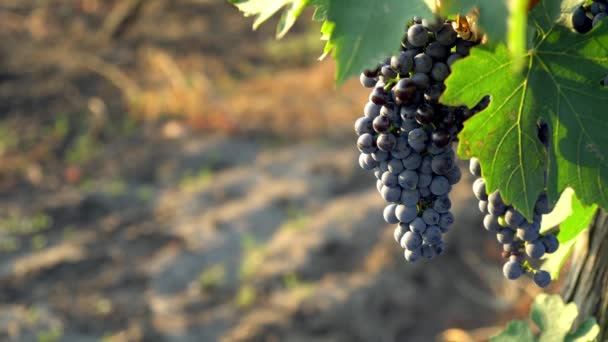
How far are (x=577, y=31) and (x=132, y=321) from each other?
4.11 metres

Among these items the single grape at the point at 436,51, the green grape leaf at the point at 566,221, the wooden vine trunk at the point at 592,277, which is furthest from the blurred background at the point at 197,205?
the single grape at the point at 436,51

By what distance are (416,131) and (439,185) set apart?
0.33 feet

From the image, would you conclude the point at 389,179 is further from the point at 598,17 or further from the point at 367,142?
the point at 598,17

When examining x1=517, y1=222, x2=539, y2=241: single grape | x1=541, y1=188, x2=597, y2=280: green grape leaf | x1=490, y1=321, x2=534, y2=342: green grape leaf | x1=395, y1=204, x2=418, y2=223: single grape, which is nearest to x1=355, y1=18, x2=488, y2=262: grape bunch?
x1=395, y1=204, x2=418, y2=223: single grape

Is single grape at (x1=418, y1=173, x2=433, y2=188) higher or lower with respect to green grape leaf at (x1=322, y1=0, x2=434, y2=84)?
higher

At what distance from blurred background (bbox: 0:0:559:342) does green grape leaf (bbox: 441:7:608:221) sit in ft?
11.0

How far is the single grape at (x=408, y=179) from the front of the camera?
1.14m

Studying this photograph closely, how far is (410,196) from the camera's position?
118cm

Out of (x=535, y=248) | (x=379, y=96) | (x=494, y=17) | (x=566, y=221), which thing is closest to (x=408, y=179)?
(x=379, y=96)

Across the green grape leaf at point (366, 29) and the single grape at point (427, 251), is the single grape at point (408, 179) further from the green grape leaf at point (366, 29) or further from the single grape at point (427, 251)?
the green grape leaf at point (366, 29)

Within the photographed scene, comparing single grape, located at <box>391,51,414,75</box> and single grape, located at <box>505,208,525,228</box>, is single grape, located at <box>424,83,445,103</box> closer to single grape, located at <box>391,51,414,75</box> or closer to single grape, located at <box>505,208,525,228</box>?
single grape, located at <box>391,51,414,75</box>

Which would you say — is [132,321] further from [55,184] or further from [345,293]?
[55,184]

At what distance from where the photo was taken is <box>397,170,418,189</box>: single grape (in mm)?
1142

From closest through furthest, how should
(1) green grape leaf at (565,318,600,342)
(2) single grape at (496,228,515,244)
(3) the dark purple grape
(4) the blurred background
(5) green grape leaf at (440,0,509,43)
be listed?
(5) green grape leaf at (440,0,509,43) < (3) the dark purple grape < (2) single grape at (496,228,515,244) < (1) green grape leaf at (565,318,600,342) < (4) the blurred background
